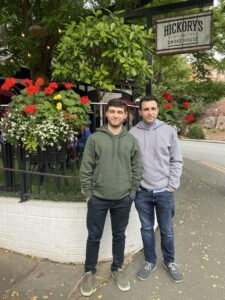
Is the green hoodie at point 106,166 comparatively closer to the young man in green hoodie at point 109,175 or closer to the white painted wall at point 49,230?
the young man in green hoodie at point 109,175

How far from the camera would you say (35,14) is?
543cm

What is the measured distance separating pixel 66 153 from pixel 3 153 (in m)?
0.87

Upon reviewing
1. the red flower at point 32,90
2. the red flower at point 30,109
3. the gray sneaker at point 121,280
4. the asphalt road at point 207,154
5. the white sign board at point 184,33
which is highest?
the white sign board at point 184,33

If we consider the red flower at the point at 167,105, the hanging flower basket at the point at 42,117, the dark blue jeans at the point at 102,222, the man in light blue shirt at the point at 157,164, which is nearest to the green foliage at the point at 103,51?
the hanging flower basket at the point at 42,117

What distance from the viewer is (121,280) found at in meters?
3.34

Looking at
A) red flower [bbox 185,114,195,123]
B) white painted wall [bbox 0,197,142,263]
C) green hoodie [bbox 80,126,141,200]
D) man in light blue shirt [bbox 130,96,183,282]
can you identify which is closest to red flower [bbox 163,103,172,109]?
red flower [bbox 185,114,195,123]

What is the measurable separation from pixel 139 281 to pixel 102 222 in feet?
2.67

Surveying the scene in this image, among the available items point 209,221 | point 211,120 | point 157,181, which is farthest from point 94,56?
point 211,120

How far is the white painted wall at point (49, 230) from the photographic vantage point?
3.67 meters

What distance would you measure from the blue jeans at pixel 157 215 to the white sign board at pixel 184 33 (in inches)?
96.5

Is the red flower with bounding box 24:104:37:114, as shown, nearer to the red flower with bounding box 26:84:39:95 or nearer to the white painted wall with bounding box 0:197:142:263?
the red flower with bounding box 26:84:39:95

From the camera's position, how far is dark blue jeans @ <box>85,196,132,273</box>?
10.3 feet

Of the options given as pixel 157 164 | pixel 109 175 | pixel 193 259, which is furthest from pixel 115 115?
pixel 193 259

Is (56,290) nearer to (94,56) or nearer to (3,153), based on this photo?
(3,153)
